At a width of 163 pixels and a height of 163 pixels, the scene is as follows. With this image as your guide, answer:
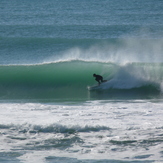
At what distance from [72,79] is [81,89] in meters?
1.53

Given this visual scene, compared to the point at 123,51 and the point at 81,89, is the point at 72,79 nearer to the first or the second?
the point at 81,89

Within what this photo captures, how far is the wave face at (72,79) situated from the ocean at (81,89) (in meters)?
0.03

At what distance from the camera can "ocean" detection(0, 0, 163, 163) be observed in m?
8.15

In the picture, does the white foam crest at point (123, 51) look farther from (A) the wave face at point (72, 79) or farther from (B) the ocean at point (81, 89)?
(A) the wave face at point (72, 79)

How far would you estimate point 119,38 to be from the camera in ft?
84.7

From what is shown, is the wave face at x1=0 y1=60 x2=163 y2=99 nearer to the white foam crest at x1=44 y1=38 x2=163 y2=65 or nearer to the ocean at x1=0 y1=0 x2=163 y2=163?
the ocean at x1=0 y1=0 x2=163 y2=163

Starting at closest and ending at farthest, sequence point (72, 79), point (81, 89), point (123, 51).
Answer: point (81, 89) < point (72, 79) < point (123, 51)

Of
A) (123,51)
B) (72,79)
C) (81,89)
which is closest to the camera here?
(81,89)

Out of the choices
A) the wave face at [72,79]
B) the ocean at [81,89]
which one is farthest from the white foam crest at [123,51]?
the wave face at [72,79]

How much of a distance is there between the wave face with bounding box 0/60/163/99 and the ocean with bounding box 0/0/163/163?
0.03 m

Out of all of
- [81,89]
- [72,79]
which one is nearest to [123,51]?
[72,79]

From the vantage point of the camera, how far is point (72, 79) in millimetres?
16203

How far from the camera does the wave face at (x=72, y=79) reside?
46.8 ft

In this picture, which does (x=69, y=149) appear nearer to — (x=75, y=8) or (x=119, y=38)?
(x=119, y=38)
